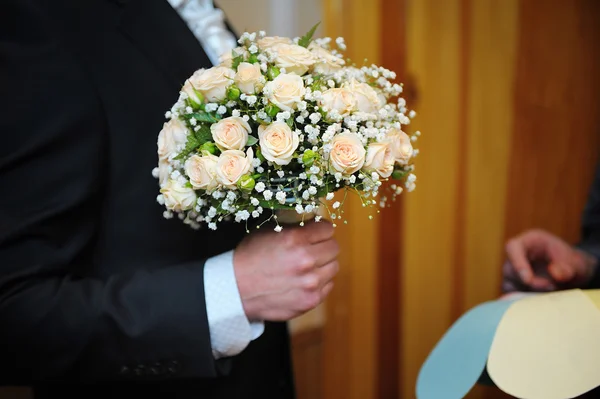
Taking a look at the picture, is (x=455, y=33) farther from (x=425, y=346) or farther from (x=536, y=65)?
(x=425, y=346)

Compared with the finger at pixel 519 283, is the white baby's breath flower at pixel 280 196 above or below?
above

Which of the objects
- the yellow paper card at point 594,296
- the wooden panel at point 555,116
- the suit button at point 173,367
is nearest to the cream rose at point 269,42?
the suit button at point 173,367

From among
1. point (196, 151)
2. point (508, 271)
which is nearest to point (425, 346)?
point (508, 271)

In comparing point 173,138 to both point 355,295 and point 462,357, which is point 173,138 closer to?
point 462,357

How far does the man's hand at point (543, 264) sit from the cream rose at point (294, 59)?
0.77 m

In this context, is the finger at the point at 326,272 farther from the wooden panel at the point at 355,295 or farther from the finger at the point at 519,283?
the wooden panel at the point at 355,295

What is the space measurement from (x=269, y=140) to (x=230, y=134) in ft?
0.18

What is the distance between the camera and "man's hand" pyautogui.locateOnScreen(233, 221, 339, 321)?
2.89 ft

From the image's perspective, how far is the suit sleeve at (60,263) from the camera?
0.80m

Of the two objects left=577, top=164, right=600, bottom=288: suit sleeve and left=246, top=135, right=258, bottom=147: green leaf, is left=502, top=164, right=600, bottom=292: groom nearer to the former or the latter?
left=577, top=164, right=600, bottom=288: suit sleeve

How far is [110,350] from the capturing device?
0.84m

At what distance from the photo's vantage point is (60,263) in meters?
0.83

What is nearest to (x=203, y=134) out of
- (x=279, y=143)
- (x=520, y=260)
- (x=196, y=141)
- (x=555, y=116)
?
(x=196, y=141)


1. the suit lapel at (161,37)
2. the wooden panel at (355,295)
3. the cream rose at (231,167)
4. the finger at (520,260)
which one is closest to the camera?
the cream rose at (231,167)
